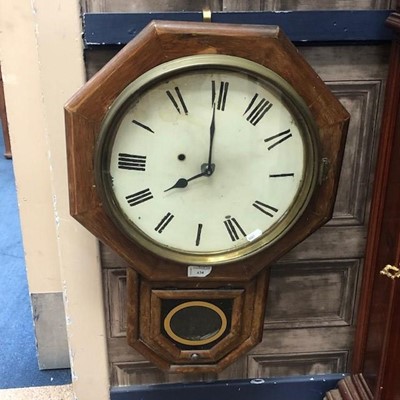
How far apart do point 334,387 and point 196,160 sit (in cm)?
83

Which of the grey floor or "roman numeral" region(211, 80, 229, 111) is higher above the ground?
"roman numeral" region(211, 80, 229, 111)

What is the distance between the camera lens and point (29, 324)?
204 cm

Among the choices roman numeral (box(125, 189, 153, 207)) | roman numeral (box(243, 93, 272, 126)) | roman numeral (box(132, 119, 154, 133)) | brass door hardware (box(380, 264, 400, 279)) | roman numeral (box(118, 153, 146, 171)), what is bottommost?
brass door hardware (box(380, 264, 400, 279))

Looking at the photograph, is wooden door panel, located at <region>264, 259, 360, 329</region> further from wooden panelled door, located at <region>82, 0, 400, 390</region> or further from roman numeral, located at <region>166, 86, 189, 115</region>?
roman numeral, located at <region>166, 86, 189, 115</region>

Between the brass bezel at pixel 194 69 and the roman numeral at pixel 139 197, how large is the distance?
1.1 inches

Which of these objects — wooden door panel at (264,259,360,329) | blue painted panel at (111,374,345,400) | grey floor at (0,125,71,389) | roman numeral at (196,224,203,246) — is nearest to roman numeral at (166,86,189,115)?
roman numeral at (196,224,203,246)

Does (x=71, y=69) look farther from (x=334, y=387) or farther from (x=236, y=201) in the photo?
(x=334, y=387)

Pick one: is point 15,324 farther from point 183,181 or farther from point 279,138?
point 279,138

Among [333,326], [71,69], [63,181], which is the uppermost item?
[71,69]

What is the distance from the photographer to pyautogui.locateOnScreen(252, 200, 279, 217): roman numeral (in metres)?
1.24

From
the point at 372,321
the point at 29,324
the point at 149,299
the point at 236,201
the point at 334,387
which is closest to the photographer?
the point at 236,201

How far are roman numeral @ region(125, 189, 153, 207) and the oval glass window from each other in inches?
10.9

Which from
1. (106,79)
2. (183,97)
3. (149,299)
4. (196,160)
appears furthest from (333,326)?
(106,79)

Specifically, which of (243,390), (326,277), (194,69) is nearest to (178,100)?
(194,69)
